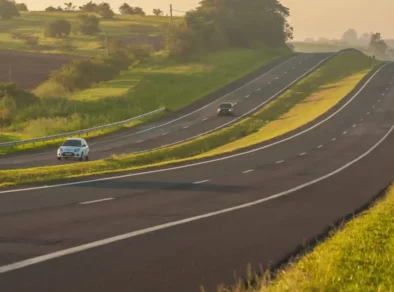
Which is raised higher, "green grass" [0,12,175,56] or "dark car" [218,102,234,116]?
"green grass" [0,12,175,56]

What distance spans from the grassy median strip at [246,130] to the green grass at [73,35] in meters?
43.2

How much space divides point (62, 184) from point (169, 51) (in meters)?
86.1

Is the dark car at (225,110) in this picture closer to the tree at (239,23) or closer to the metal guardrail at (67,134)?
the metal guardrail at (67,134)

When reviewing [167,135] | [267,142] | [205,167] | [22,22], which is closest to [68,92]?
[167,135]

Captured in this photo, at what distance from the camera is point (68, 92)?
7694 centimetres

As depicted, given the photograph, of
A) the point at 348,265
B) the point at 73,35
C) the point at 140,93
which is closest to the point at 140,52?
the point at 140,93

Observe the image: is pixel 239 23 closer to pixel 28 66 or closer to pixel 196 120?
pixel 28 66

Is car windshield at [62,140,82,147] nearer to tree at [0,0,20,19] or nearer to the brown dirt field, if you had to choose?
the brown dirt field

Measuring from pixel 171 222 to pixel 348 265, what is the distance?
17.6ft

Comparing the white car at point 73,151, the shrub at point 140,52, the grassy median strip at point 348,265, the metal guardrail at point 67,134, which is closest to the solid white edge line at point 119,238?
the grassy median strip at point 348,265

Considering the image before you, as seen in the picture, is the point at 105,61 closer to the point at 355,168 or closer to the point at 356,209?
the point at 355,168

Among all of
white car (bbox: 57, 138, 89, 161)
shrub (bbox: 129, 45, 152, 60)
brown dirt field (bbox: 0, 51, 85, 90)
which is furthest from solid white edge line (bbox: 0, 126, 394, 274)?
shrub (bbox: 129, 45, 152, 60)

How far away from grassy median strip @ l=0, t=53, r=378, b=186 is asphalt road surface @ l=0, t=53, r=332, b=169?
1.98 m

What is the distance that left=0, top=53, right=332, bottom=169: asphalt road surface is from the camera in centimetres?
4206
